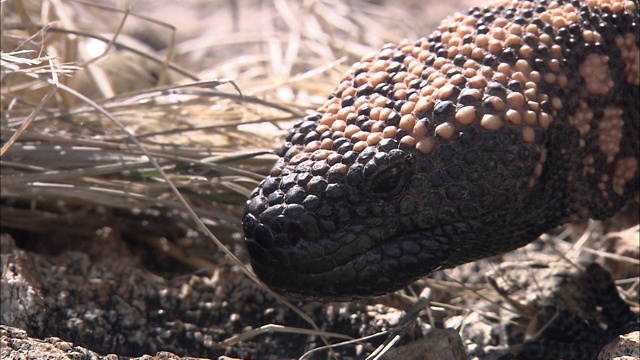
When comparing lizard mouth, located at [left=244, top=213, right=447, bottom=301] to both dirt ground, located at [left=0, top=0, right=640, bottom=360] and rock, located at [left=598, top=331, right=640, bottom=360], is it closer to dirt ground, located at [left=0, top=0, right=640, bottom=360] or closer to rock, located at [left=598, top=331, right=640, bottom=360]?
dirt ground, located at [left=0, top=0, right=640, bottom=360]

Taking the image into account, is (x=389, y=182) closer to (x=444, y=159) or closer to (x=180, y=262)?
(x=444, y=159)

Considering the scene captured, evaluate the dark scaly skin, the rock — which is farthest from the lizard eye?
the rock

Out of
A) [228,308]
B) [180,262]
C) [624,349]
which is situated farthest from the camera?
[180,262]

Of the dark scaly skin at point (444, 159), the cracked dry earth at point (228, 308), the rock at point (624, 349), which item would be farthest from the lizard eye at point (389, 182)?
the rock at point (624, 349)

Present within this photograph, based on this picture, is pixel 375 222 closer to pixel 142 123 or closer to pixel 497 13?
pixel 497 13

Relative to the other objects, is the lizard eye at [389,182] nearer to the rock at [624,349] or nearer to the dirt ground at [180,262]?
the dirt ground at [180,262]

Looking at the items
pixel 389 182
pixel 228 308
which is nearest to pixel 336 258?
pixel 389 182
